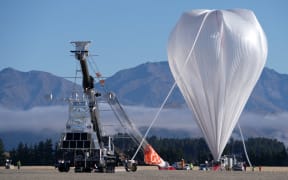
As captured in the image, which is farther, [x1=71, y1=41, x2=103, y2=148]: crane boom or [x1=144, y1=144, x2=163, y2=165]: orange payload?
[x1=144, y1=144, x2=163, y2=165]: orange payload

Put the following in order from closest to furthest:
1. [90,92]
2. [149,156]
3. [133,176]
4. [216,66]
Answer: [133,176], [90,92], [216,66], [149,156]

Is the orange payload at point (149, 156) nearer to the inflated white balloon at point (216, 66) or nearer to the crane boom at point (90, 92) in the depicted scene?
the inflated white balloon at point (216, 66)

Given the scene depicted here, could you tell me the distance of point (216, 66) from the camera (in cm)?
7356

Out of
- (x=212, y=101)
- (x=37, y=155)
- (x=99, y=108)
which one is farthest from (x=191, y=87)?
(x=37, y=155)

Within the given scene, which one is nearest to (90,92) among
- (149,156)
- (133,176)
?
(133,176)

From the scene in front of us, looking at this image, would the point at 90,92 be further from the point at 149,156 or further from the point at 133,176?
the point at 149,156

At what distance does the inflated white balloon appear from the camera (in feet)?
241

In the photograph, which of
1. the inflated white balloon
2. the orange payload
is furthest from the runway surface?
the orange payload

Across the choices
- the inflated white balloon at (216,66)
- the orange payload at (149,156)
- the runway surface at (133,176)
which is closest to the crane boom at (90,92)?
the runway surface at (133,176)

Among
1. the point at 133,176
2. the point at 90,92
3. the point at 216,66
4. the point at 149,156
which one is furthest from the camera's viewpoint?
the point at 149,156

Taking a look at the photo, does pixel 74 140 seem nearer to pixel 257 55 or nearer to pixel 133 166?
pixel 133 166

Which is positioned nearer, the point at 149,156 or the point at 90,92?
the point at 90,92

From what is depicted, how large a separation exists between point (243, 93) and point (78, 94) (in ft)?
46.3

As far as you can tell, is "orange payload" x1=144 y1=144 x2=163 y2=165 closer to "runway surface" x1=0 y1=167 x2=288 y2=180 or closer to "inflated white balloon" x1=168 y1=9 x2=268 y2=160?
"inflated white balloon" x1=168 y1=9 x2=268 y2=160
